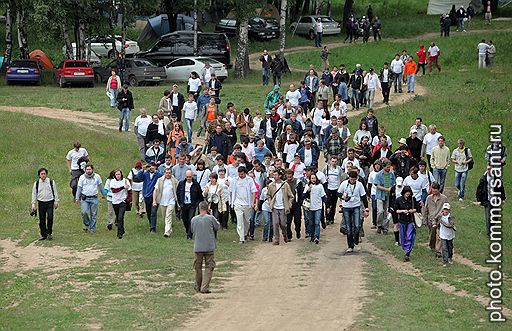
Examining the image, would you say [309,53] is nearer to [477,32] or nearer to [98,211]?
[477,32]

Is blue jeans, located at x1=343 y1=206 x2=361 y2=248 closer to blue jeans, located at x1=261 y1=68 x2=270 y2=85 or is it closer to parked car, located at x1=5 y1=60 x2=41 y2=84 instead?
blue jeans, located at x1=261 y1=68 x2=270 y2=85

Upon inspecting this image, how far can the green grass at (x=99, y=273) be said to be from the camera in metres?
16.3

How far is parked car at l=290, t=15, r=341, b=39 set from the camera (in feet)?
205

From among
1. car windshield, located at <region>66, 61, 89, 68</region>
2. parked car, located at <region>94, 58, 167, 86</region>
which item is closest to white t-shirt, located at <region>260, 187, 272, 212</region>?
parked car, located at <region>94, 58, 167, 86</region>

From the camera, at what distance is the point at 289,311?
1648cm

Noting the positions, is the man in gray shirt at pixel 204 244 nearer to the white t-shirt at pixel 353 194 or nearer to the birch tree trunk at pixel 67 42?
the white t-shirt at pixel 353 194

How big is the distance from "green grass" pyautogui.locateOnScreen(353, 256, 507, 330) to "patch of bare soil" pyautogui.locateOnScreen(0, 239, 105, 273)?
19.1 ft

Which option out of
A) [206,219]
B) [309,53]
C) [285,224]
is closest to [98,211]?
[285,224]

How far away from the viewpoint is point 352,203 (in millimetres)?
20562

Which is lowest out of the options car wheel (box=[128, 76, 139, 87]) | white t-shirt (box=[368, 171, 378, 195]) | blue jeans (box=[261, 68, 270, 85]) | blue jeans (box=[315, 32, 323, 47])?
white t-shirt (box=[368, 171, 378, 195])

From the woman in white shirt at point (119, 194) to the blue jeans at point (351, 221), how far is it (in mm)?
4803

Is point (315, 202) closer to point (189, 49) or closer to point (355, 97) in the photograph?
point (355, 97)

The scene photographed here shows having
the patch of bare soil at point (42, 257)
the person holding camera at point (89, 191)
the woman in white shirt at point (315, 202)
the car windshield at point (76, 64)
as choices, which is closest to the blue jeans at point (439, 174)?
the woman in white shirt at point (315, 202)

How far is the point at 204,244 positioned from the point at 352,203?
13.6ft
